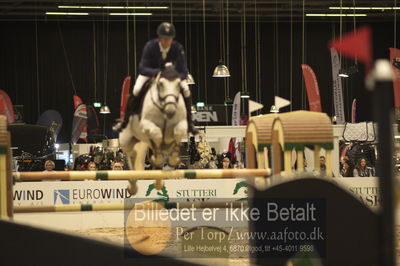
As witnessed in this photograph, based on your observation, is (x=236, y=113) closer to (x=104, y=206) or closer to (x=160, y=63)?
(x=104, y=206)

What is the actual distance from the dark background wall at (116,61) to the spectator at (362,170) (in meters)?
15.9

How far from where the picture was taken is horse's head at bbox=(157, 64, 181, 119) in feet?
16.4

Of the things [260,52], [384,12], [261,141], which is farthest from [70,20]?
[261,141]

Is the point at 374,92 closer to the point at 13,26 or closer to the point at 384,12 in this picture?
the point at 384,12

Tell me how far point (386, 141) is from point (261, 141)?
5.53 meters

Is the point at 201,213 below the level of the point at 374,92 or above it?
below

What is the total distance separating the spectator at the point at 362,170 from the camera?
1279 cm

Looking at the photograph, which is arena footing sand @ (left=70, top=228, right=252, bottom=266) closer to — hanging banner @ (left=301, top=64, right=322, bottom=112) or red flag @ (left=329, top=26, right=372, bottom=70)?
red flag @ (left=329, top=26, right=372, bottom=70)

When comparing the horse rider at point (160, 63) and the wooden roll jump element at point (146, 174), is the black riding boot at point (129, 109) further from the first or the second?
the wooden roll jump element at point (146, 174)

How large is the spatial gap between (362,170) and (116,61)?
60.5ft

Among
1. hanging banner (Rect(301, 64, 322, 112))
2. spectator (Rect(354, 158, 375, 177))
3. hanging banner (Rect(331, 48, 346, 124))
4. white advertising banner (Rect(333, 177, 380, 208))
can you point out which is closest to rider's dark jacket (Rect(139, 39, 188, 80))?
white advertising banner (Rect(333, 177, 380, 208))

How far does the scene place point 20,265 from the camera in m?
2.31

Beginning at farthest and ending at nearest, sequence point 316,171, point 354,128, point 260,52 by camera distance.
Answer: point 260,52 < point 354,128 < point 316,171

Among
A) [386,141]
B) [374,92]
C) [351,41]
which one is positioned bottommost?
[386,141]
